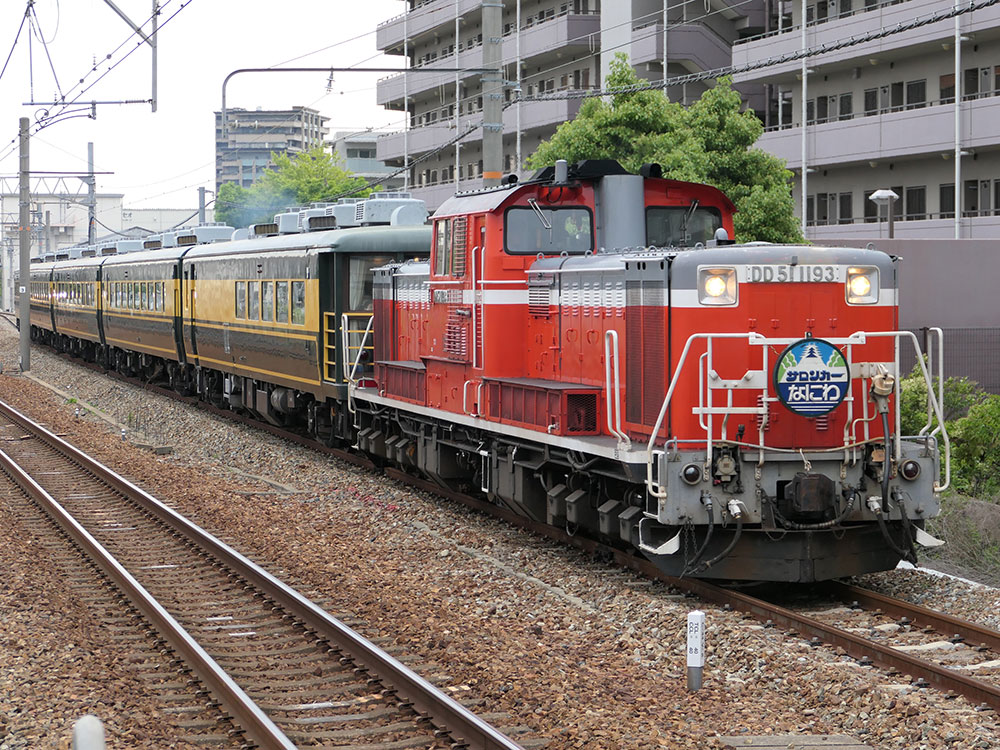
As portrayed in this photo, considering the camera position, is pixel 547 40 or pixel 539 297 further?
pixel 547 40

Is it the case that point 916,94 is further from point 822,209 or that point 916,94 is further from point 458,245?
point 458,245

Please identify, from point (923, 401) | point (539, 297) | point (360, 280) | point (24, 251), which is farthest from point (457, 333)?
point (24, 251)

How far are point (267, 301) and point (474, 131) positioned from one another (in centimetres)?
2807

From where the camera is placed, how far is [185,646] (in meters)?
8.74

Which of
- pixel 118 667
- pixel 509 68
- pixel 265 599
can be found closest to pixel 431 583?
pixel 265 599

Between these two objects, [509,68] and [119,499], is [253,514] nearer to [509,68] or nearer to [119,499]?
[119,499]

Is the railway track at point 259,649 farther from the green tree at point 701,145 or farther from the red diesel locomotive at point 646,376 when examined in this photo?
the green tree at point 701,145

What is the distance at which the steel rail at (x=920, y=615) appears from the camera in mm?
8727

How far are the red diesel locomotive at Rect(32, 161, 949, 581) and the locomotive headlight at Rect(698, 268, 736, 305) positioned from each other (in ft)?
0.04

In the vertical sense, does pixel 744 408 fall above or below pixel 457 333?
below

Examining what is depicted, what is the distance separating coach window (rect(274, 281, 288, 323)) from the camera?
20453 mm

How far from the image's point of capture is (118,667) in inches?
337

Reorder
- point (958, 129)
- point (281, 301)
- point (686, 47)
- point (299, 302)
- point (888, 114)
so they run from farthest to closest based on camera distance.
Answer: point (686, 47)
point (888, 114)
point (958, 129)
point (281, 301)
point (299, 302)

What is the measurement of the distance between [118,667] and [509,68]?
45.1 meters
